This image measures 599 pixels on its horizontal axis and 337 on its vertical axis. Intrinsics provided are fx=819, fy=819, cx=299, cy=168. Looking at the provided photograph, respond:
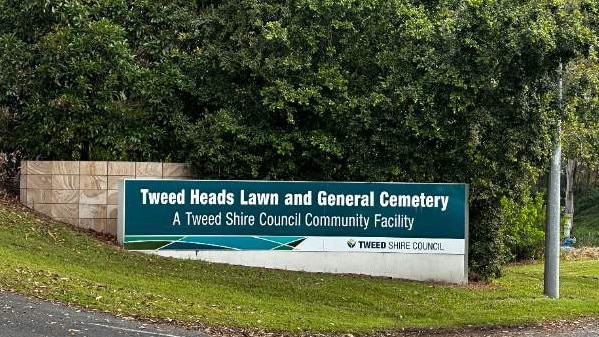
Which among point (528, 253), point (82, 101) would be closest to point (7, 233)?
point (82, 101)

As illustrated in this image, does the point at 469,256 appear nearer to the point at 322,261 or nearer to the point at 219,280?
the point at 322,261

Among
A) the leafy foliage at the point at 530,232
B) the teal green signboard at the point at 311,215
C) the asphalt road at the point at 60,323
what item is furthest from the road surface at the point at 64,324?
the leafy foliage at the point at 530,232

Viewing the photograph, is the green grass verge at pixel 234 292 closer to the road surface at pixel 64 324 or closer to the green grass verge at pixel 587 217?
the road surface at pixel 64 324

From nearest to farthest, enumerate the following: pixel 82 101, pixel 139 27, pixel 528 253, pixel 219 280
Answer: pixel 219 280, pixel 82 101, pixel 139 27, pixel 528 253

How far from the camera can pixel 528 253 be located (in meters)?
32.4

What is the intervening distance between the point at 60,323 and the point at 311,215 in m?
7.40

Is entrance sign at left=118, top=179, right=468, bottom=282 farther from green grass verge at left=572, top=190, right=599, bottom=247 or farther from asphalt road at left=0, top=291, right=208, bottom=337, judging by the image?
green grass verge at left=572, top=190, right=599, bottom=247

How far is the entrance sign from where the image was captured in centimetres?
1617

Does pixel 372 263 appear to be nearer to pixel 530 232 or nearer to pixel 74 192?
pixel 74 192

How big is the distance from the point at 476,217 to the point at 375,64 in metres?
3.93

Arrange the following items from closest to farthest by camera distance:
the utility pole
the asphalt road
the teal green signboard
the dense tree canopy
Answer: the asphalt road < the utility pole < the teal green signboard < the dense tree canopy

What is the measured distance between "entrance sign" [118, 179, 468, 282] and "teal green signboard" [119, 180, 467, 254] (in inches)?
0.8

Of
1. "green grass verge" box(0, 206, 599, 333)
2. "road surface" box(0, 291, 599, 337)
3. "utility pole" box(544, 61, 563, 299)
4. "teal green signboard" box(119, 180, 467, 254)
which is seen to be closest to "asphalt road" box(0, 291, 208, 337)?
"road surface" box(0, 291, 599, 337)

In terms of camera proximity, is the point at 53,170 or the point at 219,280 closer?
the point at 219,280
